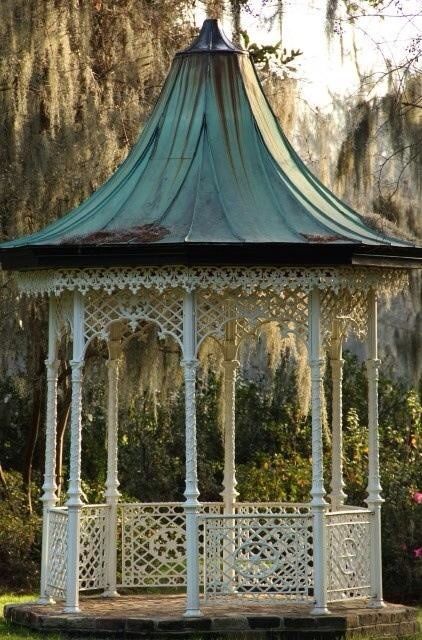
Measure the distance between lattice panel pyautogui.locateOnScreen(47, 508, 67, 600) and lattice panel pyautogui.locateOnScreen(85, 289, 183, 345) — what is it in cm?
142

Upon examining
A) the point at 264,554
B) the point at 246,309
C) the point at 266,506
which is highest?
the point at 246,309

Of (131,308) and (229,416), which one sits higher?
(131,308)

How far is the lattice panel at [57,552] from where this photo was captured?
1187cm

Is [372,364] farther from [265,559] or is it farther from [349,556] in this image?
[265,559]

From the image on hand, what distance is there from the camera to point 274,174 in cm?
1197

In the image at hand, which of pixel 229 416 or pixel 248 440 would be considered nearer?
pixel 229 416

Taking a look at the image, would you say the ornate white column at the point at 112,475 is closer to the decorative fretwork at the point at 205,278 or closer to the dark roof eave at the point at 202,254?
the decorative fretwork at the point at 205,278

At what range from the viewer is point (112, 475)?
13.1 metres

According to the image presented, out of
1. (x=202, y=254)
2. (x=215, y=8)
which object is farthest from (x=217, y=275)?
(x=215, y=8)

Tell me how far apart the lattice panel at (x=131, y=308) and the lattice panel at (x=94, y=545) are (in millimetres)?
1787

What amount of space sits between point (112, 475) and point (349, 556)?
2.35 meters

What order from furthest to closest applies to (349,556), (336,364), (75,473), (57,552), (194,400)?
(336,364) < (57,552) < (349,556) < (75,473) < (194,400)

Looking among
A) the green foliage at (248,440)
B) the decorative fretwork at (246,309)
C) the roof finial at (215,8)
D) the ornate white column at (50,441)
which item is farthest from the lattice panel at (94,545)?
the roof finial at (215,8)

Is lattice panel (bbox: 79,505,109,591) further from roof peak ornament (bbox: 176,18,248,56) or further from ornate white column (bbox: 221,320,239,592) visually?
roof peak ornament (bbox: 176,18,248,56)
